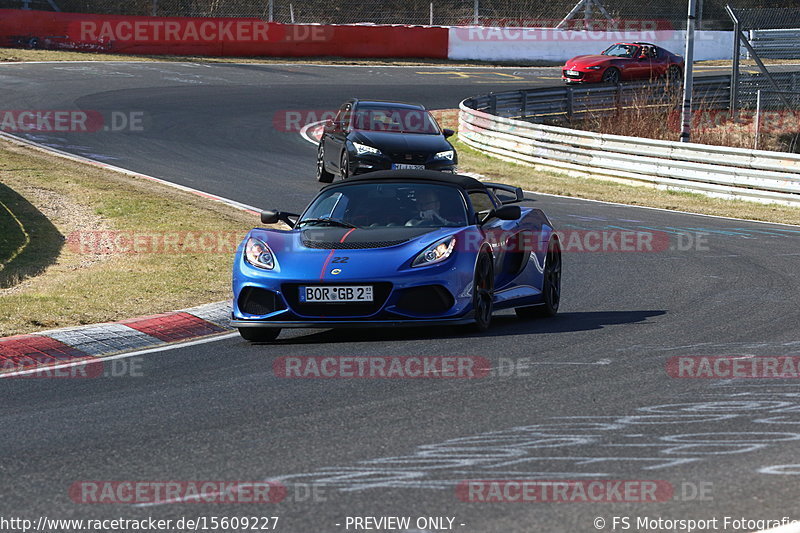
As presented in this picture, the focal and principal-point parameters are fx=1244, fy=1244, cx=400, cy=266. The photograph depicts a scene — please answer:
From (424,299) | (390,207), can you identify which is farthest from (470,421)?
(390,207)

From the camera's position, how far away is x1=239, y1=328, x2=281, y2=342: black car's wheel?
31.9 feet

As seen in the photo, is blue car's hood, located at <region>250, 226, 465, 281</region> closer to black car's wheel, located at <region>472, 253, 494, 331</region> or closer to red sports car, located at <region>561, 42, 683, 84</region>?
black car's wheel, located at <region>472, 253, 494, 331</region>

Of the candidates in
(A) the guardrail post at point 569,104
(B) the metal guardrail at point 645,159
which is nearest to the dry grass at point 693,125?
(A) the guardrail post at point 569,104

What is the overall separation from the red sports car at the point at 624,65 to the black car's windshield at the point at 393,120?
744 inches

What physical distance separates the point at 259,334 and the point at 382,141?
38.4 feet

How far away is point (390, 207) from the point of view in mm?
10469

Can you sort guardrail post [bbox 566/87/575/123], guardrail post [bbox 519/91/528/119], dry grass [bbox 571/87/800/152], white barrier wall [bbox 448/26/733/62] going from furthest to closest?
white barrier wall [bbox 448/26/733/62] → guardrail post [bbox 566/87/575/123] → guardrail post [bbox 519/91/528/119] → dry grass [bbox 571/87/800/152]

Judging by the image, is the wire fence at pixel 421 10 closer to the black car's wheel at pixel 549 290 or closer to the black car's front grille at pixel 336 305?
the black car's wheel at pixel 549 290

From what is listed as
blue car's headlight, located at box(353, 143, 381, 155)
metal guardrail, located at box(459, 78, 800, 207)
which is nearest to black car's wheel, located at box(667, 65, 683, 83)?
metal guardrail, located at box(459, 78, 800, 207)

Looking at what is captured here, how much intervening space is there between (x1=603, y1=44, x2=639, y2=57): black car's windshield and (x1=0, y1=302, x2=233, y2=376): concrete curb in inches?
1275

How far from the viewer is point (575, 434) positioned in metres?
6.32

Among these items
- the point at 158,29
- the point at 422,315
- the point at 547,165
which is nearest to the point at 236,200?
the point at 547,165

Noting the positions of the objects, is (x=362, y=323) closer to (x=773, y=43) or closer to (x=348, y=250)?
(x=348, y=250)

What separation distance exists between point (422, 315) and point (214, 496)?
4.26 meters
